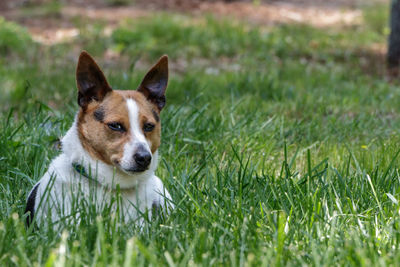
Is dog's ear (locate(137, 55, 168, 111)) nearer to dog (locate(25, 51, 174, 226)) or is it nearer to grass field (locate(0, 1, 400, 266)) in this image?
dog (locate(25, 51, 174, 226))

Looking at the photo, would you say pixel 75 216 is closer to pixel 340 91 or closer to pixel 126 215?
pixel 126 215

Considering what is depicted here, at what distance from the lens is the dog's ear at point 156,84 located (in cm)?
336

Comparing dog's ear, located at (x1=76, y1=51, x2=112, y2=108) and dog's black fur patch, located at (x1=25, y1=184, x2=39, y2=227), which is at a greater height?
dog's ear, located at (x1=76, y1=51, x2=112, y2=108)

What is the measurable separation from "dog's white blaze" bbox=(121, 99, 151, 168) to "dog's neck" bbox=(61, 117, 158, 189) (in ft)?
0.37

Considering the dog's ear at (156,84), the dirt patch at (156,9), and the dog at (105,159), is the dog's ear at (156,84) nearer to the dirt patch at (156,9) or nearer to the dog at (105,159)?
the dog at (105,159)

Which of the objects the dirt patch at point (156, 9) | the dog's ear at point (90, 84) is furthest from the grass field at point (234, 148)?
the dirt patch at point (156, 9)

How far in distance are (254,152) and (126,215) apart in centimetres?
145

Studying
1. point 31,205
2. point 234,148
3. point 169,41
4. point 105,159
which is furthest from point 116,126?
point 169,41

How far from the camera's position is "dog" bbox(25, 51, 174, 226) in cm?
290

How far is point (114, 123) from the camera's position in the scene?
303 cm

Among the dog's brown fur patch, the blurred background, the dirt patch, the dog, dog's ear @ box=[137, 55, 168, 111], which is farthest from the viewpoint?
the dirt patch

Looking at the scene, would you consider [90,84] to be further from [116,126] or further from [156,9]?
[156,9]

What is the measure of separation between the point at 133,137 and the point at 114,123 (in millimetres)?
131

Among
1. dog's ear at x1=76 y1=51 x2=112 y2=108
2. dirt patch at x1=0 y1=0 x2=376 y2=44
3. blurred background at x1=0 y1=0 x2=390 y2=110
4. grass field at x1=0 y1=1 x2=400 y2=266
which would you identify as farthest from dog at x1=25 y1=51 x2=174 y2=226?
dirt patch at x1=0 y1=0 x2=376 y2=44
